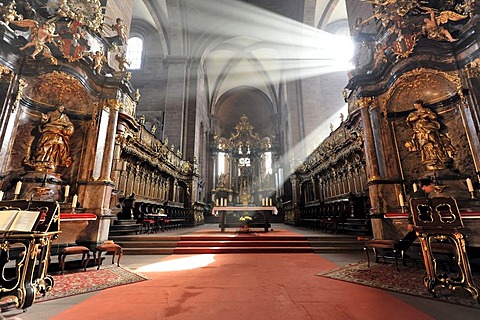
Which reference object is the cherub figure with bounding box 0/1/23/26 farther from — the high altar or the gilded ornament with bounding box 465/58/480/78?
the high altar

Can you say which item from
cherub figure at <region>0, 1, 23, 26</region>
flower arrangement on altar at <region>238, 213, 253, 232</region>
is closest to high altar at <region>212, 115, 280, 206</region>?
flower arrangement on altar at <region>238, 213, 253, 232</region>

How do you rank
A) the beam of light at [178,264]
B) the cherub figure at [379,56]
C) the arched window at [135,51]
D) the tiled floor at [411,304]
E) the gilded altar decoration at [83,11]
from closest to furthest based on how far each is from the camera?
the tiled floor at [411,304]
the beam of light at [178,264]
the cherub figure at [379,56]
the gilded altar decoration at [83,11]
the arched window at [135,51]

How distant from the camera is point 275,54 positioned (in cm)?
2105

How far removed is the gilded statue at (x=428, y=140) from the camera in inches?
201

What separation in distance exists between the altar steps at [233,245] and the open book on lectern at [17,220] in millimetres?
3607

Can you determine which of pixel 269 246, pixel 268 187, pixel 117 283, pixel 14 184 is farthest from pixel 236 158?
pixel 117 283

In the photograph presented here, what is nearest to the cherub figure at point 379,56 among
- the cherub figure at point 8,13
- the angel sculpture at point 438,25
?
the angel sculpture at point 438,25

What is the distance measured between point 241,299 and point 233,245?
355 centimetres

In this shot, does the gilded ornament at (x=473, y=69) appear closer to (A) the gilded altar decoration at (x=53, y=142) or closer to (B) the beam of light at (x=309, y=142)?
(B) the beam of light at (x=309, y=142)

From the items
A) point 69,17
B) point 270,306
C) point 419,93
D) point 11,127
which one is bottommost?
point 270,306

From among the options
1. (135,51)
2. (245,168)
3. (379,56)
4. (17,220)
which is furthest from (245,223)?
(135,51)

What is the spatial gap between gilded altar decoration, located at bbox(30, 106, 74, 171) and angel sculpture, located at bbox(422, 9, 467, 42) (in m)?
9.43

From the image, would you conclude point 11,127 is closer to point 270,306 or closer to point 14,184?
point 14,184

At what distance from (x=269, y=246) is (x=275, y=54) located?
19.7m
